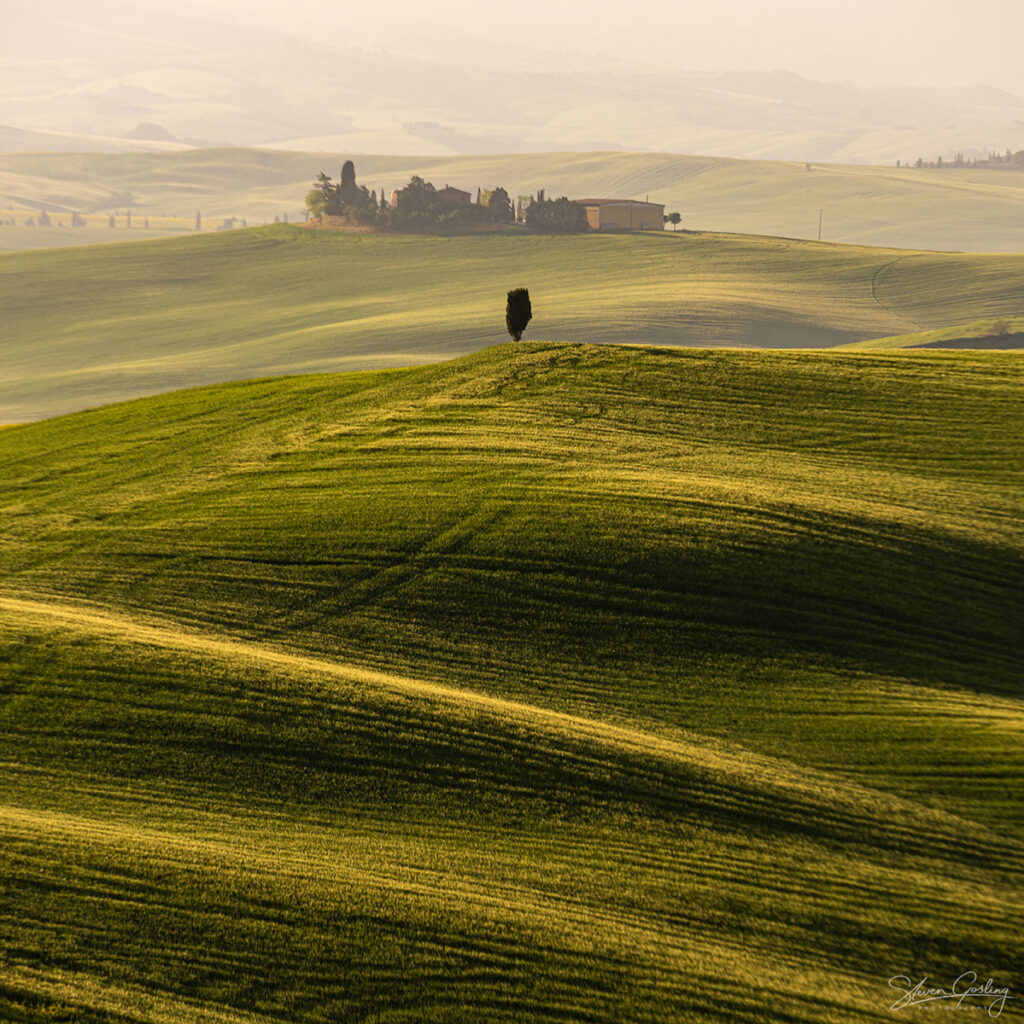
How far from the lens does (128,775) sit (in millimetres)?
16344

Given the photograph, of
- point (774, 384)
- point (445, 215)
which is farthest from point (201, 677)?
point (445, 215)

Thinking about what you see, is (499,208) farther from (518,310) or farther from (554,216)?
(518,310)

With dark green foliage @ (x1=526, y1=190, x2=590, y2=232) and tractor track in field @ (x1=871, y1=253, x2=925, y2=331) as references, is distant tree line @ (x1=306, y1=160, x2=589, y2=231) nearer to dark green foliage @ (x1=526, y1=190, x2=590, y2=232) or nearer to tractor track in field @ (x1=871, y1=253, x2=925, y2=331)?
dark green foliage @ (x1=526, y1=190, x2=590, y2=232)

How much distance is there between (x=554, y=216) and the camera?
154375 millimetres

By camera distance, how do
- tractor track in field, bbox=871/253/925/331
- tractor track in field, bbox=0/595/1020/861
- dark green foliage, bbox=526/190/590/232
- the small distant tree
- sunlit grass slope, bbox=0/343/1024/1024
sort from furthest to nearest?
the small distant tree, dark green foliage, bbox=526/190/590/232, tractor track in field, bbox=871/253/925/331, tractor track in field, bbox=0/595/1020/861, sunlit grass slope, bbox=0/343/1024/1024

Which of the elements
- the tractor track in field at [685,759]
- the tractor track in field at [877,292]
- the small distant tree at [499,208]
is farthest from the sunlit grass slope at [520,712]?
the small distant tree at [499,208]

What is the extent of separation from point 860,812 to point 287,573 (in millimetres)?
13546

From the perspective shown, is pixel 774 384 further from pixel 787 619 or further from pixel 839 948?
pixel 839 948

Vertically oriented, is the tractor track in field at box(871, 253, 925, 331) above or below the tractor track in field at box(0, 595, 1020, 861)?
above

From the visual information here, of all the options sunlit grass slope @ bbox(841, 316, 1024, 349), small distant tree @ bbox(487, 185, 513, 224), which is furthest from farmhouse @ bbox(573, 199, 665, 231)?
sunlit grass slope @ bbox(841, 316, 1024, 349)

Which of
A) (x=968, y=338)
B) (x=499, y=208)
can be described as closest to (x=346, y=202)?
(x=499, y=208)

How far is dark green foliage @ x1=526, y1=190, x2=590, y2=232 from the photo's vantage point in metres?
154

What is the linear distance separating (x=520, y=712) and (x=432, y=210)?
145233 millimetres

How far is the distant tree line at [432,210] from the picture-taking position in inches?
6073
